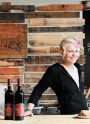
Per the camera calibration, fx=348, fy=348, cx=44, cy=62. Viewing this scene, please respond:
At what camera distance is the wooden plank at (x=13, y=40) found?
12.6 feet

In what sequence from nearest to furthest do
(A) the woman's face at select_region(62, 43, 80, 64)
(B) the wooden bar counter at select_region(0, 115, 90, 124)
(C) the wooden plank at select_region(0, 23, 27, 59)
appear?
(B) the wooden bar counter at select_region(0, 115, 90, 124) < (A) the woman's face at select_region(62, 43, 80, 64) < (C) the wooden plank at select_region(0, 23, 27, 59)

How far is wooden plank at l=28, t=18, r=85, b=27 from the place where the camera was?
12.7ft

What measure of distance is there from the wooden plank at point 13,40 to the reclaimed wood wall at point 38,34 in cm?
1

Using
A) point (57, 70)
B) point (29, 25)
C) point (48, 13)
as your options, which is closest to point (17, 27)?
point (29, 25)

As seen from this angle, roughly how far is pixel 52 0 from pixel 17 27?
1.62 ft

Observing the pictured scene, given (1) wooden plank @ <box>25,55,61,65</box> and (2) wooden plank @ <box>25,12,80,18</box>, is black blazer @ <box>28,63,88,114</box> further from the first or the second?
(2) wooden plank @ <box>25,12,80,18</box>

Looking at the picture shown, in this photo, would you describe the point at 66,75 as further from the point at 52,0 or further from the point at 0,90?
the point at 52,0

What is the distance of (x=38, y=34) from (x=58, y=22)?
0.85 ft

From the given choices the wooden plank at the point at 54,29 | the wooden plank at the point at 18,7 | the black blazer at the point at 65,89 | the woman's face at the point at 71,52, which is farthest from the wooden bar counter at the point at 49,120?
the wooden plank at the point at 18,7

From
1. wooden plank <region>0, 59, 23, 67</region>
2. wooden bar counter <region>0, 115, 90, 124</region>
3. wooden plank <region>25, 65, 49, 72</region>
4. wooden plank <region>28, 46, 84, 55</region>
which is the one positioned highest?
wooden plank <region>28, 46, 84, 55</region>

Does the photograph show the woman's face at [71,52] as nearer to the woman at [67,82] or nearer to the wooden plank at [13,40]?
the woman at [67,82]

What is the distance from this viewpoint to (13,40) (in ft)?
12.6

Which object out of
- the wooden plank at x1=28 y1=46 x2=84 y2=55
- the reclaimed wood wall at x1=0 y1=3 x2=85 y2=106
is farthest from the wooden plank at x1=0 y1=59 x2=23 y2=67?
the wooden plank at x1=28 y1=46 x2=84 y2=55

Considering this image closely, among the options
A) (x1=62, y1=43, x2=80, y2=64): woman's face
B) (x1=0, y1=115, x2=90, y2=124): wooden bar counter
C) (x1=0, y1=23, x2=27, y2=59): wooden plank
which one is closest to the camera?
(x1=0, y1=115, x2=90, y2=124): wooden bar counter
